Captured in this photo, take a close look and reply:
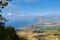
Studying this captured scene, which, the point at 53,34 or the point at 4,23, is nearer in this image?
the point at 4,23

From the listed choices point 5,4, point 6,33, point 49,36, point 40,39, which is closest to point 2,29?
point 6,33

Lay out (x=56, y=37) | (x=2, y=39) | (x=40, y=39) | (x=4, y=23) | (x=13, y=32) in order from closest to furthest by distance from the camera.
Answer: (x=2, y=39)
(x=4, y=23)
(x=13, y=32)
(x=40, y=39)
(x=56, y=37)

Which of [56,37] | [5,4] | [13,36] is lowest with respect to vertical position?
[56,37]

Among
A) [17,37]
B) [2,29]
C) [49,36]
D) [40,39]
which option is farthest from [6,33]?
[49,36]

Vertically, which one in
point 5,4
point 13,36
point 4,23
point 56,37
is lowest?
point 56,37

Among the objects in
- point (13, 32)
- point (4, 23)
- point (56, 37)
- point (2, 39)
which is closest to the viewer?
point (2, 39)

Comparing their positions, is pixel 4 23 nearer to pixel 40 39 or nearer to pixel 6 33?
pixel 6 33

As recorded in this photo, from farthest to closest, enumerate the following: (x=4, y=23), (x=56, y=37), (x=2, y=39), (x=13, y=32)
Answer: (x=56, y=37) < (x=13, y=32) < (x=4, y=23) < (x=2, y=39)

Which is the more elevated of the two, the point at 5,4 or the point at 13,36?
the point at 5,4

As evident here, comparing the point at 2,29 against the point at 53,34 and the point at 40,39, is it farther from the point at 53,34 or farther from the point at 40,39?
the point at 53,34
